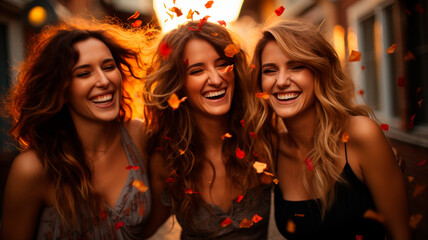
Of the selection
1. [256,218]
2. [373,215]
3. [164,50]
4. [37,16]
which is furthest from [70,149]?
[37,16]

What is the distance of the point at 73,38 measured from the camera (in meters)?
2.26

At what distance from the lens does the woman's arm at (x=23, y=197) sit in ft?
7.04

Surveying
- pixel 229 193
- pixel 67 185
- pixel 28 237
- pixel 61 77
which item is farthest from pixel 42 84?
pixel 229 193

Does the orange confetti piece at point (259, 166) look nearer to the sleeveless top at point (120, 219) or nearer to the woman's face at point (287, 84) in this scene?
the woman's face at point (287, 84)

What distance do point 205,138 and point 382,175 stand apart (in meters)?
1.26

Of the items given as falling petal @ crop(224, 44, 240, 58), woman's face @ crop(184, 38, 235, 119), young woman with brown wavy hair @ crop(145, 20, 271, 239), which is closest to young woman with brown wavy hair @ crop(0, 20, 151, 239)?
young woman with brown wavy hair @ crop(145, 20, 271, 239)

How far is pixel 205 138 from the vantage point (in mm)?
2777

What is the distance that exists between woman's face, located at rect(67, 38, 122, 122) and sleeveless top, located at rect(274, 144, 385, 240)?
4.73ft

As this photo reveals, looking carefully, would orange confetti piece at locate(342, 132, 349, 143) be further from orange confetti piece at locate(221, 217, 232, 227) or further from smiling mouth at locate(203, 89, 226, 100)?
orange confetti piece at locate(221, 217, 232, 227)

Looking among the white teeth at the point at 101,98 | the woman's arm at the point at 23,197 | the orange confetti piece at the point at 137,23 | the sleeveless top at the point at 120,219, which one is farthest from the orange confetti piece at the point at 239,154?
the woman's arm at the point at 23,197

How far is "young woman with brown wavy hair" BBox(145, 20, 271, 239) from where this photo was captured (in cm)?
251

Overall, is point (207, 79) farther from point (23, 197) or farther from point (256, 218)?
point (23, 197)

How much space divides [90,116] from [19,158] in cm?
49

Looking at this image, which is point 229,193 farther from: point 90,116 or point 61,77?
point 61,77
